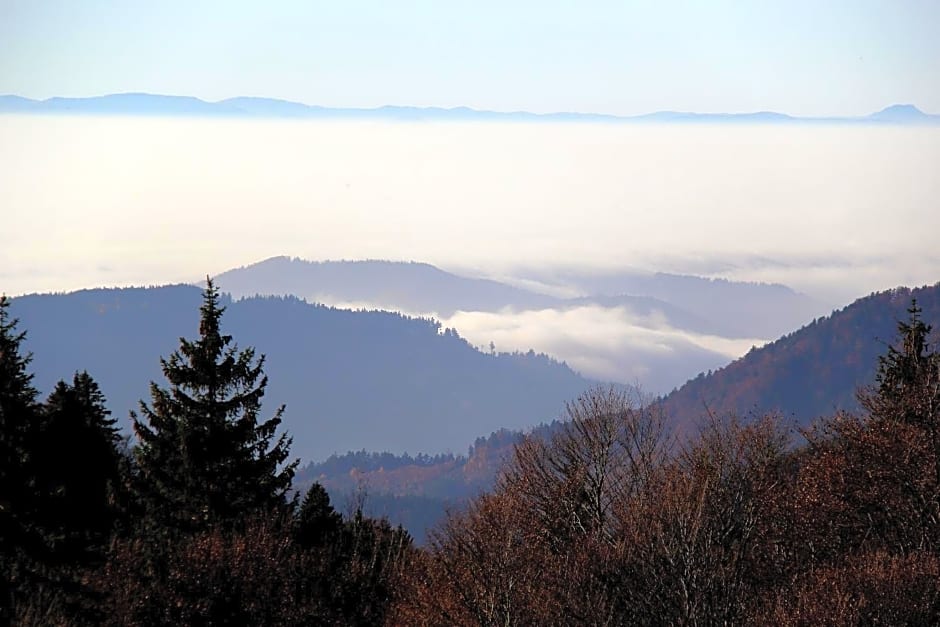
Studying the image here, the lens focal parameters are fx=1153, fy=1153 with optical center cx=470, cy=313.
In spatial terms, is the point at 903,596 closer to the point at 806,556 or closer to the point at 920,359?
the point at 806,556

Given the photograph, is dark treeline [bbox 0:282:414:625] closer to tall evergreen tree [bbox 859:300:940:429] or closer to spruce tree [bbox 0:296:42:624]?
spruce tree [bbox 0:296:42:624]

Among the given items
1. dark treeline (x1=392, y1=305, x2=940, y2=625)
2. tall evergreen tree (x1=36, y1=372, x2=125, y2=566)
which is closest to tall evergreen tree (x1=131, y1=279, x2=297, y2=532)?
tall evergreen tree (x1=36, y1=372, x2=125, y2=566)

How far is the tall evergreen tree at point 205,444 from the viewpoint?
37812mm

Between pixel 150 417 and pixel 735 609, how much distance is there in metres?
Answer: 20.8

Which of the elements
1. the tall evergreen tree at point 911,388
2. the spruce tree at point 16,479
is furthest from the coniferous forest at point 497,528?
the tall evergreen tree at point 911,388

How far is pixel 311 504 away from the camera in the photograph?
171 feet

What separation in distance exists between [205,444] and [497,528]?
1139 centimetres

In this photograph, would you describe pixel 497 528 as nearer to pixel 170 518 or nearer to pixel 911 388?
pixel 170 518

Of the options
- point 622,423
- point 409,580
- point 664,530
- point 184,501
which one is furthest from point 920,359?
point 184,501

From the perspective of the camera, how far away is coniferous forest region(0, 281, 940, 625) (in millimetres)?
29453

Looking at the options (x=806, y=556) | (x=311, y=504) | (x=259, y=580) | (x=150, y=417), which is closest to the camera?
(x=259, y=580)

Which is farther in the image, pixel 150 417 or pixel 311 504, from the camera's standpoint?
pixel 311 504

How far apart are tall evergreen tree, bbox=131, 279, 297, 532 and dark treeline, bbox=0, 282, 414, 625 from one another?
47 mm

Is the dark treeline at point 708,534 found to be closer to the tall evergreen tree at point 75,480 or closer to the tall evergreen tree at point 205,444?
the tall evergreen tree at point 205,444
